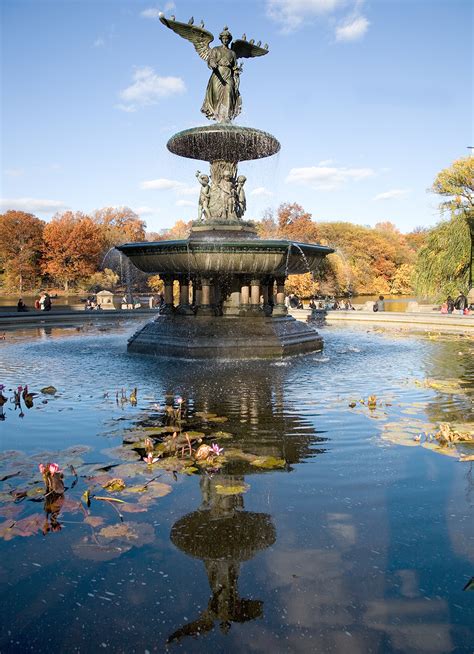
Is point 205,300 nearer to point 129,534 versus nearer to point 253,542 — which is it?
point 129,534

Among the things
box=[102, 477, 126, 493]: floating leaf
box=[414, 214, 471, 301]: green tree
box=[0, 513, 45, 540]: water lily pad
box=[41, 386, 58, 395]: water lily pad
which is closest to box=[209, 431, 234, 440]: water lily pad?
box=[102, 477, 126, 493]: floating leaf

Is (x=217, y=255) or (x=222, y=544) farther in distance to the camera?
(x=217, y=255)

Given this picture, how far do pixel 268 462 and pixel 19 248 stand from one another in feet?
210

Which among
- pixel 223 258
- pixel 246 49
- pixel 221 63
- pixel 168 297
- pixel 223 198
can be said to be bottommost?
pixel 168 297

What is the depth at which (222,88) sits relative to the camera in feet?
56.6

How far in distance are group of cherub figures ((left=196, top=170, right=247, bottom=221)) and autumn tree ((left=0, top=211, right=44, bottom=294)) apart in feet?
163

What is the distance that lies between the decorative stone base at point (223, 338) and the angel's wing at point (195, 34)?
8756 mm

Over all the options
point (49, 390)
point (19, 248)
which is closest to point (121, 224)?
point (19, 248)

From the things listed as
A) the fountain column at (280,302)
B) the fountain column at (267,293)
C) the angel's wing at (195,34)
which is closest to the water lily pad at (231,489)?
the fountain column at (280,302)

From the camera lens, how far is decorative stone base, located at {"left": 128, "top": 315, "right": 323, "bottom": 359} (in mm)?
13828

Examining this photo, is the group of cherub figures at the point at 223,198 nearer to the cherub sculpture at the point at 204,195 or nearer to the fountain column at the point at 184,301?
the cherub sculpture at the point at 204,195

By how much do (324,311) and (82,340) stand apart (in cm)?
1588

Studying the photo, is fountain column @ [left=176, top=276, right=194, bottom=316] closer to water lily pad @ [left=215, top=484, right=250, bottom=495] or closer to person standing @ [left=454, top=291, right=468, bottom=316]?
water lily pad @ [left=215, top=484, right=250, bottom=495]

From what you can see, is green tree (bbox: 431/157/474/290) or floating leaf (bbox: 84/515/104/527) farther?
green tree (bbox: 431/157/474/290)
